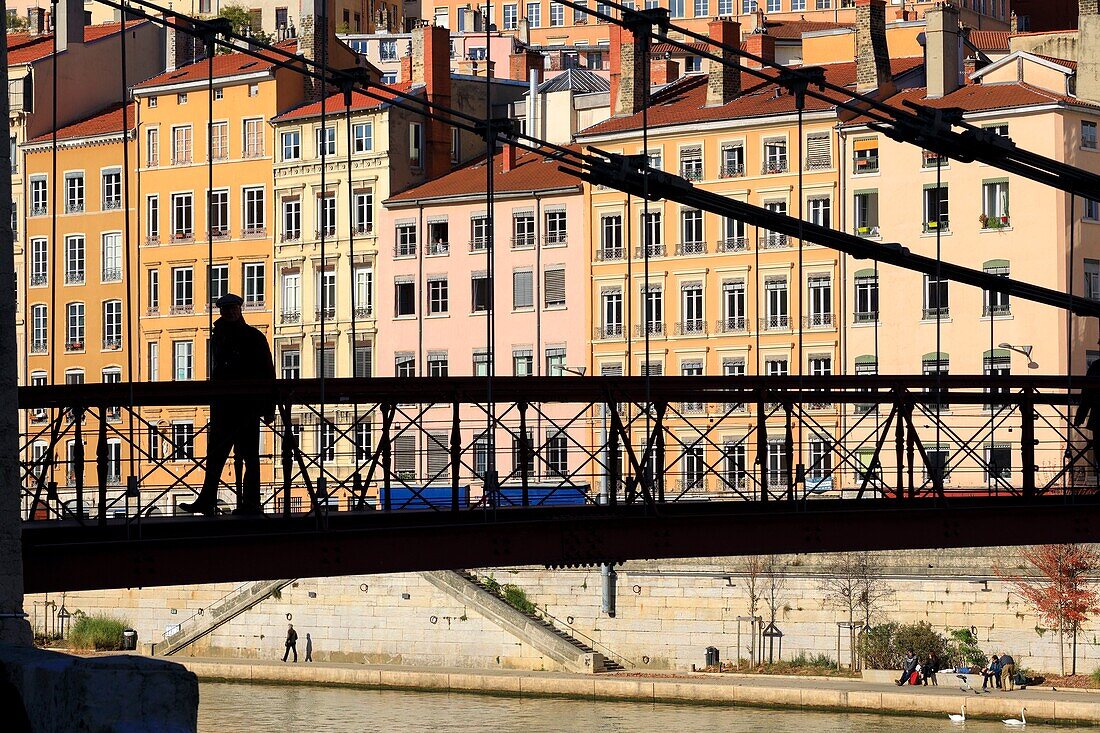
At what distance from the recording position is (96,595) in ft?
225

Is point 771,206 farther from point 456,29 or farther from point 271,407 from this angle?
point 456,29

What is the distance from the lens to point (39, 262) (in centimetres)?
8288

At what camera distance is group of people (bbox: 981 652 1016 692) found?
52875mm

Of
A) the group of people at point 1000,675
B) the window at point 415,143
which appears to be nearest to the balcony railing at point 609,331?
the window at point 415,143

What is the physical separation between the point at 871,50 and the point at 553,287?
11.9 metres

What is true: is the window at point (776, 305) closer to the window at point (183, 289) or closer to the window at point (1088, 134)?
the window at point (1088, 134)

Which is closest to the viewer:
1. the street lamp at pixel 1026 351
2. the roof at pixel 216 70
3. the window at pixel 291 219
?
the street lamp at pixel 1026 351

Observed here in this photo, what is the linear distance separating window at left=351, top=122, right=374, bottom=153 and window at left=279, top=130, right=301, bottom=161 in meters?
1.87

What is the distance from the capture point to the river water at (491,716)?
52156mm

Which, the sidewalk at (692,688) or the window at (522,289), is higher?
the window at (522,289)

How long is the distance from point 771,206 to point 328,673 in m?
18.7

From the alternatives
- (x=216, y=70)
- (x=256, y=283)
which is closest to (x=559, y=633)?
(x=256, y=283)

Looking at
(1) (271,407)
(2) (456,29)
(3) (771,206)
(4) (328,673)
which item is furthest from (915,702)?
(2) (456,29)

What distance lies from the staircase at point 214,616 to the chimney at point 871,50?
68.1ft
